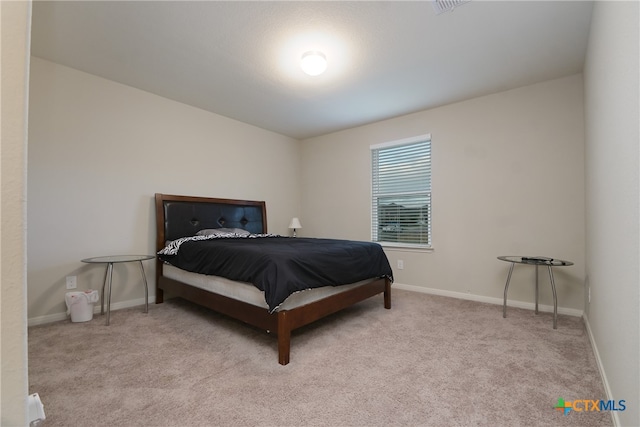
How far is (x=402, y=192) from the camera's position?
13.3 ft

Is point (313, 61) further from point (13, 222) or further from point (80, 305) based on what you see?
point (80, 305)

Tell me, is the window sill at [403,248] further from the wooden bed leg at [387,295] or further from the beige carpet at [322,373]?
the beige carpet at [322,373]

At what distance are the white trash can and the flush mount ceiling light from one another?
9.53 feet

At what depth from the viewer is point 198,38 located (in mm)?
2320

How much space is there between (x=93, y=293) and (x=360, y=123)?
3.85 meters

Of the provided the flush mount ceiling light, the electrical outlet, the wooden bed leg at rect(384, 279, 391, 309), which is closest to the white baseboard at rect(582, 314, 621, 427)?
the wooden bed leg at rect(384, 279, 391, 309)

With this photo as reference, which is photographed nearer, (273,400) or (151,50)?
(273,400)

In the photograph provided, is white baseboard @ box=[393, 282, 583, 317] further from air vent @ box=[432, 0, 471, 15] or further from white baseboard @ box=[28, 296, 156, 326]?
white baseboard @ box=[28, 296, 156, 326]

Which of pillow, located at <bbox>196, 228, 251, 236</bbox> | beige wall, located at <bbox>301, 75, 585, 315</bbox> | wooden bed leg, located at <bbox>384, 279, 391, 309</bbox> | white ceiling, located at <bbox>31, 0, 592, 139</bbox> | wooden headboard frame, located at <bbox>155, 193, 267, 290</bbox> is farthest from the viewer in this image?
pillow, located at <bbox>196, 228, 251, 236</bbox>

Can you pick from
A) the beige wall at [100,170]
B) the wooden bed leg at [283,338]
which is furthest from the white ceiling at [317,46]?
the wooden bed leg at [283,338]

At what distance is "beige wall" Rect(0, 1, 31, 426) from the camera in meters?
0.46

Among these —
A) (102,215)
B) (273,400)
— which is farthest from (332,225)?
(273,400)

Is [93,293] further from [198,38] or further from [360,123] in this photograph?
[360,123]

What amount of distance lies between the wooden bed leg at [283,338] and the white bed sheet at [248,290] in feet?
0.20
